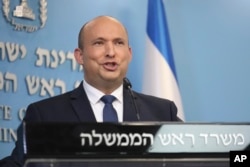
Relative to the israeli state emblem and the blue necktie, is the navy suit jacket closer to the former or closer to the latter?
the blue necktie

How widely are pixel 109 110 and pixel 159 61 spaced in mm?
1252

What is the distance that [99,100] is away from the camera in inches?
65.3

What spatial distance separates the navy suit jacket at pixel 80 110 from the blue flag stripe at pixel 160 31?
3.61ft

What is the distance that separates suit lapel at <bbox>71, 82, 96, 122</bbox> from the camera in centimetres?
158

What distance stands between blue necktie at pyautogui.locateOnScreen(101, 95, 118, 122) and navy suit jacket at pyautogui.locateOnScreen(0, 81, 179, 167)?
34 millimetres

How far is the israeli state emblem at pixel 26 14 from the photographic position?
263cm

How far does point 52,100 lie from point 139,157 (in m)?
0.78

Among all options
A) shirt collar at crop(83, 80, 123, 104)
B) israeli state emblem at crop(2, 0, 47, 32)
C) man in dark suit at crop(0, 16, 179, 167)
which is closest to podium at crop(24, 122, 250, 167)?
man in dark suit at crop(0, 16, 179, 167)

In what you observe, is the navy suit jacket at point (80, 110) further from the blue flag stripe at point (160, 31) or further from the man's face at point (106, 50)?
the blue flag stripe at point (160, 31)

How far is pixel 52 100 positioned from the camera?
1.67 metres

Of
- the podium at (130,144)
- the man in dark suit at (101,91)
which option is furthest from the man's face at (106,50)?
the podium at (130,144)

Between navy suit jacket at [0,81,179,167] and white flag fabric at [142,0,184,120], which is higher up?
white flag fabric at [142,0,184,120]

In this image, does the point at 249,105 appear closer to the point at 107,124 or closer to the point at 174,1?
the point at 174,1

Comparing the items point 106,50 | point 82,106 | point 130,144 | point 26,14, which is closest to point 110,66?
point 106,50
